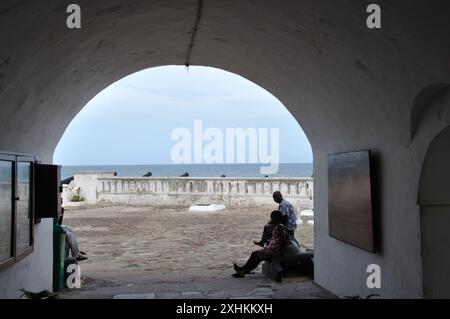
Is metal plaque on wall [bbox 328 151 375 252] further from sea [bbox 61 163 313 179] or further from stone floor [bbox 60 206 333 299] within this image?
sea [bbox 61 163 313 179]

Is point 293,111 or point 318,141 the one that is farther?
point 293,111

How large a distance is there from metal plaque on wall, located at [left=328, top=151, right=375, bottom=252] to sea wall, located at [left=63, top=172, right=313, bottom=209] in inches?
468

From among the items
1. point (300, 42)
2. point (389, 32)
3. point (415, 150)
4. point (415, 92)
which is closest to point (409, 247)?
point (415, 150)

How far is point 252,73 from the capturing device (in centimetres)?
854

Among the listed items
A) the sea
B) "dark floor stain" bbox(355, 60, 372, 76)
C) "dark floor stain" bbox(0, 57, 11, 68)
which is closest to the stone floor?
"dark floor stain" bbox(355, 60, 372, 76)

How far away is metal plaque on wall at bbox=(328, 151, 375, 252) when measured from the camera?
18.9 feet

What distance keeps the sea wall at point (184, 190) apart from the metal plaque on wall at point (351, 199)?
39.0 feet

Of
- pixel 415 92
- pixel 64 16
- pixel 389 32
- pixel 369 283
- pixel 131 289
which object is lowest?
pixel 131 289

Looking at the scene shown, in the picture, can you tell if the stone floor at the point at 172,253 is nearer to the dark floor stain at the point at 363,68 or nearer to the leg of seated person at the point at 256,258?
the leg of seated person at the point at 256,258

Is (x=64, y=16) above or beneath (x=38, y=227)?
above

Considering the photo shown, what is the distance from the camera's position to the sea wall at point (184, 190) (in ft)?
62.8

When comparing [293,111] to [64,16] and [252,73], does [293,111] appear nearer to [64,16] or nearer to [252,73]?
[252,73]

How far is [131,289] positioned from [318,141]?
13.7 feet
